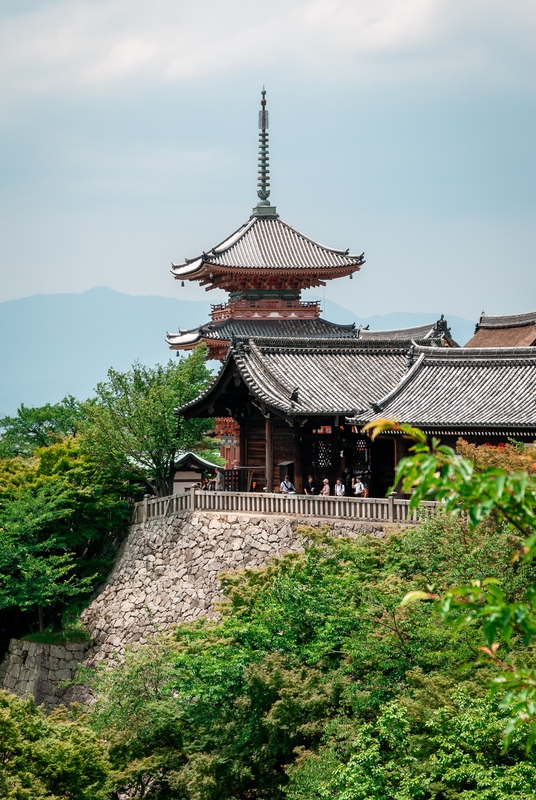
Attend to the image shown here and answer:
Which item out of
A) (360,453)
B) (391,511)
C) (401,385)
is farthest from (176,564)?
(401,385)

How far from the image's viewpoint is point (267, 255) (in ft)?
154

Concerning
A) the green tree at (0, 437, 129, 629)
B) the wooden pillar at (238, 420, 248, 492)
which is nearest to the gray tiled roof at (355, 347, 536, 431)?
the wooden pillar at (238, 420, 248, 492)

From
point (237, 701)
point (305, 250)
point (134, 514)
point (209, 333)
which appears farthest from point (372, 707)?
point (305, 250)

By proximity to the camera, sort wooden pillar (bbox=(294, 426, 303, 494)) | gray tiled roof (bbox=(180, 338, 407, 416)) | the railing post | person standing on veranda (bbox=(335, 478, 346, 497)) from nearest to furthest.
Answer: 1. the railing post
2. person standing on veranda (bbox=(335, 478, 346, 497))
3. gray tiled roof (bbox=(180, 338, 407, 416))
4. wooden pillar (bbox=(294, 426, 303, 494))

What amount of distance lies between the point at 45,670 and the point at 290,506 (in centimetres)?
933

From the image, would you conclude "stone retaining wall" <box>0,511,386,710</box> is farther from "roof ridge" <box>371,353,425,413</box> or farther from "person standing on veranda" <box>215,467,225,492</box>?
"roof ridge" <box>371,353,425,413</box>

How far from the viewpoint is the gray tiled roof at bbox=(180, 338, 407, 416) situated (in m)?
31.5

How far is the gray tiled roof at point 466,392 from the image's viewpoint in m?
28.3

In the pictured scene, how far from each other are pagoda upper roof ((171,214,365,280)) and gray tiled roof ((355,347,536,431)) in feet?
45.8

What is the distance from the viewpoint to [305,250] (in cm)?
4784

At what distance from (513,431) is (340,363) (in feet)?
26.4

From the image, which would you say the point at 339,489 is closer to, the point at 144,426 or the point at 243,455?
the point at 243,455

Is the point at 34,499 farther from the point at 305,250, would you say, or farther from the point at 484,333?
the point at 484,333

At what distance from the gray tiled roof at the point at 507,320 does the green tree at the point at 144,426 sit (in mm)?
15753
